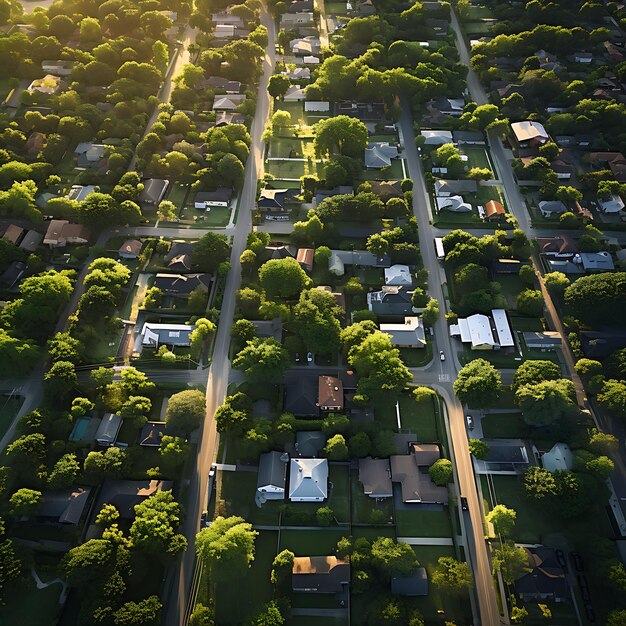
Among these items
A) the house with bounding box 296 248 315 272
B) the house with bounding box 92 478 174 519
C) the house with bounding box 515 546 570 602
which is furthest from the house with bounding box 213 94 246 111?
the house with bounding box 515 546 570 602

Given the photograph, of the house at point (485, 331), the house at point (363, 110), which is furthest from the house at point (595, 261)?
the house at point (363, 110)

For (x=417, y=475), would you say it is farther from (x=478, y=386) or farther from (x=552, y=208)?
(x=552, y=208)

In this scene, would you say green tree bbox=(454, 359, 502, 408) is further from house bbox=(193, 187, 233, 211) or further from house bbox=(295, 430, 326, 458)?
house bbox=(193, 187, 233, 211)

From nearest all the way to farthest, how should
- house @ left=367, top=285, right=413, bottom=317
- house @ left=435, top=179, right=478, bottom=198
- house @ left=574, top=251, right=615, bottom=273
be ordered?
1. house @ left=367, top=285, right=413, bottom=317
2. house @ left=574, top=251, right=615, bottom=273
3. house @ left=435, top=179, right=478, bottom=198

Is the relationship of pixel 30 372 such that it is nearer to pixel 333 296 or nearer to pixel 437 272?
pixel 333 296

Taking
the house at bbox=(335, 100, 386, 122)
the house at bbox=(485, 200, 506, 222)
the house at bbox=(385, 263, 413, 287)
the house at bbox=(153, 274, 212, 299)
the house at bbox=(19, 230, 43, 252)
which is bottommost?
the house at bbox=(153, 274, 212, 299)

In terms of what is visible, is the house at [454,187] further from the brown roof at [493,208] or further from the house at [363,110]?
the house at [363,110]
